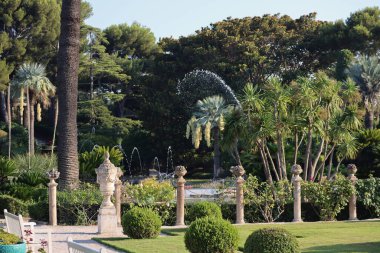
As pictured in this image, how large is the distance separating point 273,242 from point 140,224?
632 cm

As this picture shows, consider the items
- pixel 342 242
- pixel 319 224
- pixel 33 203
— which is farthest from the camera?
pixel 33 203

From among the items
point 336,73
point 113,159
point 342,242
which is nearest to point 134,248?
point 342,242

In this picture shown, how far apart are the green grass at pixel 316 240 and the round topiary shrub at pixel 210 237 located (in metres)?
1.29

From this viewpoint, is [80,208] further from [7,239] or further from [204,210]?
[7,239]

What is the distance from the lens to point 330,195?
77.9 ft

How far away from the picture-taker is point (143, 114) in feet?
181

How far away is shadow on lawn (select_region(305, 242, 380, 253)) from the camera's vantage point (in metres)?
15.0


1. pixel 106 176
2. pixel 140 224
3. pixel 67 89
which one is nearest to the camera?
→ pixel 140 224

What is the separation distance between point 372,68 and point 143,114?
17918mm

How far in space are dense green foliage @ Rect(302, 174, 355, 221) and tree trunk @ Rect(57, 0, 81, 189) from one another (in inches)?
301

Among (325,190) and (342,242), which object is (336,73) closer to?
(325,190)

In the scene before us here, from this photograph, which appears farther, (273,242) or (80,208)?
(80,208)

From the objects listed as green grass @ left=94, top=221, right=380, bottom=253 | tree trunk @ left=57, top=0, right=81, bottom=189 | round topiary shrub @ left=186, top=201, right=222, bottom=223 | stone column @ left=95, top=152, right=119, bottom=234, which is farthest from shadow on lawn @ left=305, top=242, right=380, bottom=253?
tree trunk @ left=57, top=0, right=81, bottom=189

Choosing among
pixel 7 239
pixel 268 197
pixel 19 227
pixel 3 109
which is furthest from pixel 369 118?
pixel 7 239
